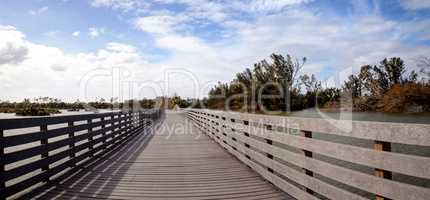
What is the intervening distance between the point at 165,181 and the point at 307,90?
169ft

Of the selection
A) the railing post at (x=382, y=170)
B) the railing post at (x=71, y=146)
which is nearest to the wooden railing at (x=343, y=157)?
the railing post at (x=382, y=170)

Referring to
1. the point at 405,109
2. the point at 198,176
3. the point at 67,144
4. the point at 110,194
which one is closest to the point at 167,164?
the point at 198,176

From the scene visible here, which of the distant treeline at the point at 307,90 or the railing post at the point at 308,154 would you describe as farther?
the distant treeline at the point at 307,90

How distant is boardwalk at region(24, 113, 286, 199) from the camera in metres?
4.57

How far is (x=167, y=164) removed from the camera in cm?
705

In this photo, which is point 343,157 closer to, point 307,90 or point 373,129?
point 373,129

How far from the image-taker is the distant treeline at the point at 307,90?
1650 inches

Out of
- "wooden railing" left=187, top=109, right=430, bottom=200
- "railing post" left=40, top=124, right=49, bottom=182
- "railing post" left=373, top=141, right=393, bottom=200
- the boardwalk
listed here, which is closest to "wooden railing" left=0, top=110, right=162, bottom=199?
"railing post" left=40, top=124, right=49, bottom=182

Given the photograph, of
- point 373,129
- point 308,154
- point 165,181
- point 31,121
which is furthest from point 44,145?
point 373,129

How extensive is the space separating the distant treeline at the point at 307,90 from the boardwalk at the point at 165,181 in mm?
34227

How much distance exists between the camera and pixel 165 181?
5406 millimetres

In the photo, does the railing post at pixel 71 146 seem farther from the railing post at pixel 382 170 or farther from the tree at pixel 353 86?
the tree at pixel 353 86

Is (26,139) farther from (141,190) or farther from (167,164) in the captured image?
(167,164)

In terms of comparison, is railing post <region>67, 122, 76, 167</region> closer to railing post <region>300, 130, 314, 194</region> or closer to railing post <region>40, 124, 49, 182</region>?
railing post <region>40, 124, 49, 182</region>
